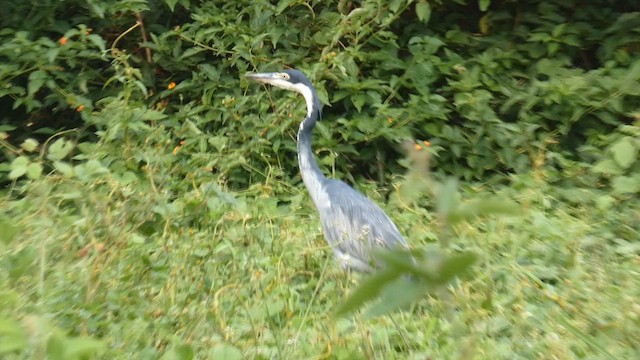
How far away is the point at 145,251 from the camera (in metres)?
3.11

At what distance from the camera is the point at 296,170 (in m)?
5.09

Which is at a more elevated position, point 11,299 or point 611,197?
point 11,299

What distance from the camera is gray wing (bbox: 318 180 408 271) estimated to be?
11.1ft

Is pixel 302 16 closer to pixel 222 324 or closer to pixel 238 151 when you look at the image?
pixel 238 151

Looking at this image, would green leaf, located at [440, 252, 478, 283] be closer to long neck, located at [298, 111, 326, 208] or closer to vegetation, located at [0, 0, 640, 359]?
vegetation, located at [0, 0, 640, 359]

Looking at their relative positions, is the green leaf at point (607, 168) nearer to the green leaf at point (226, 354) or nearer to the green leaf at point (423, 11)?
the green leaf at point (423, 11)

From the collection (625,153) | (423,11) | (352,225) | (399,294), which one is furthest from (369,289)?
(423,11)

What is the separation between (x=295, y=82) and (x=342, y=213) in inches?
42.1

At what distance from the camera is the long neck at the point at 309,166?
4.05m

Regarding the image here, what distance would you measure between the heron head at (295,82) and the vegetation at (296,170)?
312 mm

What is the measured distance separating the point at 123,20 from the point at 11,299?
4085 mm

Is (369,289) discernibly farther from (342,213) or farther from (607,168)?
(607,168)

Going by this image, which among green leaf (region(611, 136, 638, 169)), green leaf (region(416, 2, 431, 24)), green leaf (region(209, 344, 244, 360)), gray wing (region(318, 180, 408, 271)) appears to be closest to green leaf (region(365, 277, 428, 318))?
green leaf (region(209, 344, 244, 360))

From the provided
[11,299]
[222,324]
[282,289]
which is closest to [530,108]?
[282,289]
